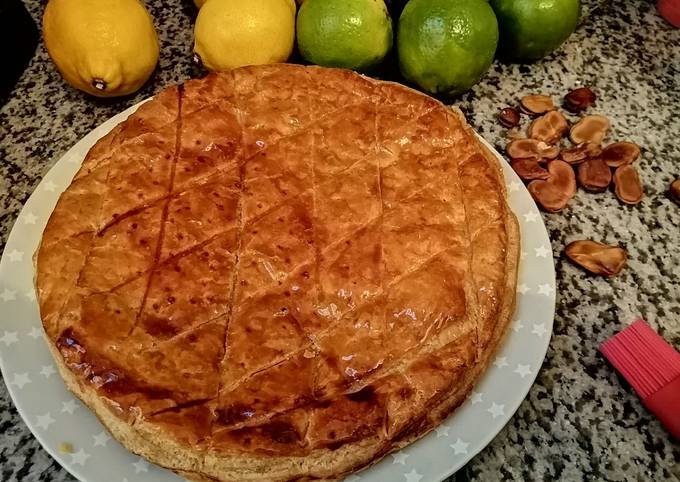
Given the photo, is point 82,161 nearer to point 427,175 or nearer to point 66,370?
point 66,370

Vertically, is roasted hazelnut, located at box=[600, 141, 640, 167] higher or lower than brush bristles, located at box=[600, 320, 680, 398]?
higher

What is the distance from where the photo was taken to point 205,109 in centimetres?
117

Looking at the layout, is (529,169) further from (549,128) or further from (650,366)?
(650,366)

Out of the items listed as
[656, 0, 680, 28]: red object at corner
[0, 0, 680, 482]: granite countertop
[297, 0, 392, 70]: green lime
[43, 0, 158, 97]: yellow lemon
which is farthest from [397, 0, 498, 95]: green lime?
[656, 0, 680, 28]: red object at corner

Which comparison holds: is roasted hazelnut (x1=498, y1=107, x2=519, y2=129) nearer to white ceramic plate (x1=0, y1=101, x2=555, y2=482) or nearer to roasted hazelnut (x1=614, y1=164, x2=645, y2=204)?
roasted hazelnut (x1=614, y1=164, x2=645, y2=204)

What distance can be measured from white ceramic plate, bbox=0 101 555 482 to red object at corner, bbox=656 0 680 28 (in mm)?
930

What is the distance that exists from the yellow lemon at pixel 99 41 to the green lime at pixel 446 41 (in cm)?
54

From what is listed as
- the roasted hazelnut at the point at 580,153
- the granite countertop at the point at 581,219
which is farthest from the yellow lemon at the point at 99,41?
the roasted hazelnut at the point at 580,153

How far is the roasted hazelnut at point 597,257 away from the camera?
1.20 metres

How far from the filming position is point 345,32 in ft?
4.22

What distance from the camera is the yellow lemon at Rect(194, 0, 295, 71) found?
1.29 m

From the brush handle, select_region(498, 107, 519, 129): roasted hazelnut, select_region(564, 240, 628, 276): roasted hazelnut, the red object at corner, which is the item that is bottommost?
the brush handle

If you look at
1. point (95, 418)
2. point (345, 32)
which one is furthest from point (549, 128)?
point (95, 418)

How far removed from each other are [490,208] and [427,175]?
120 mm
